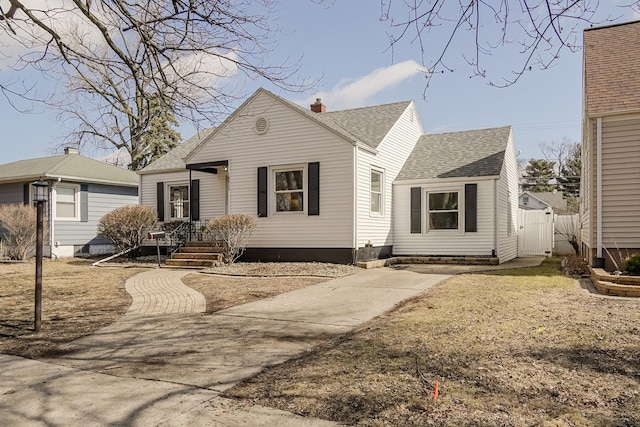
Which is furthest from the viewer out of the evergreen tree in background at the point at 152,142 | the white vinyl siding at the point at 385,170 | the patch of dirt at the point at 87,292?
the evergreen tree in background at the point at 152,142

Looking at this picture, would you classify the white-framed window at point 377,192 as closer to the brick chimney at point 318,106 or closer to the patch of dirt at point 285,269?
the patch of dirt at point 285,269

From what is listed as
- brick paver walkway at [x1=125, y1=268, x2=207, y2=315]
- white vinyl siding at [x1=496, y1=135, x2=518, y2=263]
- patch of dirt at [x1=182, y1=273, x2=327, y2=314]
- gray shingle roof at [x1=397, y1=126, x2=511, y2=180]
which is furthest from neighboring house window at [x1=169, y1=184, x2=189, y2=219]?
white vinyl siding at [x1=496, y1=135, x2=518, y2=263]

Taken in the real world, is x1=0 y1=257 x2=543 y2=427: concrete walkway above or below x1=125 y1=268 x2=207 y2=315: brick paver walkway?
above

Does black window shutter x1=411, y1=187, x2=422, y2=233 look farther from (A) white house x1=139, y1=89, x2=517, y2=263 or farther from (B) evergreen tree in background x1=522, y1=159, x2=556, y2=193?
(B) evergreen tree in background x1=522, y1=159, x2=556, y2=193

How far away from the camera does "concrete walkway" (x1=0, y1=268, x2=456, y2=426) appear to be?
3445 millimetres

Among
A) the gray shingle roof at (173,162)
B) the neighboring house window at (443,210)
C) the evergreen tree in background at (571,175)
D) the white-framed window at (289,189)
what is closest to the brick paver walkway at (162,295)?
the white-framed window at (289,189)

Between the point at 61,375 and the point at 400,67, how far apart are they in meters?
4.91

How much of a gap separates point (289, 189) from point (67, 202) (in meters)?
10.3

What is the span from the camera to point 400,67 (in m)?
5.58

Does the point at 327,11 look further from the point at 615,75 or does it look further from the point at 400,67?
the point at 615,75

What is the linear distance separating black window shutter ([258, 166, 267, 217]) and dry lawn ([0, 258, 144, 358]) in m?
4.12

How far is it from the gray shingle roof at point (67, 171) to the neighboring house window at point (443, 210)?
45.1 feet

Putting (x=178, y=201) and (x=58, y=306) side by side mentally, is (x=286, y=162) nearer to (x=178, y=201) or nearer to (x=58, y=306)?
(x=178, y=201)

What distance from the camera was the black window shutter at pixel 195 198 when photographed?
54.3 feet
